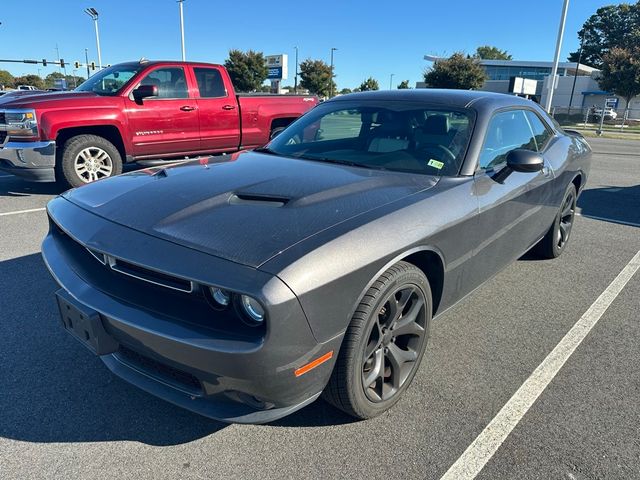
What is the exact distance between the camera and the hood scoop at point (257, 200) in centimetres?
230

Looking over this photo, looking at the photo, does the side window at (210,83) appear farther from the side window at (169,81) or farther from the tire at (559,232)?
the tire at (559,232)

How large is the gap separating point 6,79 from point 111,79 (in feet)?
298

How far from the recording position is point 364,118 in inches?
138

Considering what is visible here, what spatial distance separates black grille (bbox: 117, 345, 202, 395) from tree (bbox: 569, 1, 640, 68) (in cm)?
9082

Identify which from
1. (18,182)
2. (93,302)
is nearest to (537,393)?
(93,302)

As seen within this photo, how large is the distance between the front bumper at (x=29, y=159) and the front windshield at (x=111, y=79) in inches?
48.5

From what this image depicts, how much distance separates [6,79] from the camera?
3137 inches

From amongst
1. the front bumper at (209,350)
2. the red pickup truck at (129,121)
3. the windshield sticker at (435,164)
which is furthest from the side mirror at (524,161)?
the red pickup truck at (129,121)

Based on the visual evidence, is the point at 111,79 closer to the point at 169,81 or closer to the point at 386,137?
the point at 169,81

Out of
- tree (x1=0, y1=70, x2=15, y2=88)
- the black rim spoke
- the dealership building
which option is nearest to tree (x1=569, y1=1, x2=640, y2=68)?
the dealership building

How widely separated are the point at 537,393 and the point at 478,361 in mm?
390

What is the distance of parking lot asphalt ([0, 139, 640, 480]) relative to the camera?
205 cm

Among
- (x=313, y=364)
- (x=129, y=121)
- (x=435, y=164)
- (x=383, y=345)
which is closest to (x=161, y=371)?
(x=313, y=364)

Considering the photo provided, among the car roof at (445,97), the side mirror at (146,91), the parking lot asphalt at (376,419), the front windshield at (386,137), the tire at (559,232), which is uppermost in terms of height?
the car roof at (445,97)
